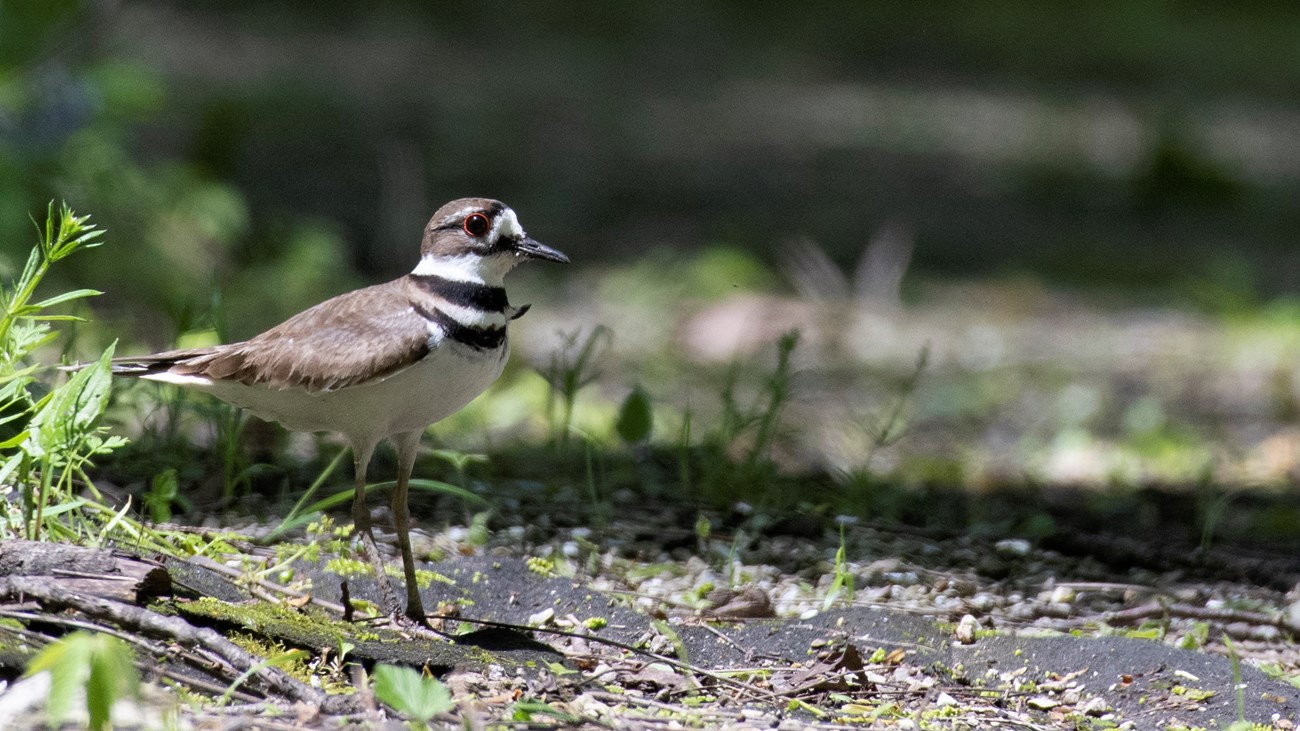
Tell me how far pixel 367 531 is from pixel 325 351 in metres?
0.48

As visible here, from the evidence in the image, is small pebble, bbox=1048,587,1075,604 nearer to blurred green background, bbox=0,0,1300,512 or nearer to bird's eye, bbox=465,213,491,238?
blurred green background, bbox=0,0,1300,512

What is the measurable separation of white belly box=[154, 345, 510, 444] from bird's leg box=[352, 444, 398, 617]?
4 centimetres

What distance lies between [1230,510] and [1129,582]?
1.27m

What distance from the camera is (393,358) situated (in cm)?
A: 328

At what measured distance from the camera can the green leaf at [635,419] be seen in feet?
15.1

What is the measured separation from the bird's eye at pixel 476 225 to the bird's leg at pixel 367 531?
61 centimetres

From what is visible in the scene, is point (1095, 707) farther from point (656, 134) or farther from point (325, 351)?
point (656, 134)

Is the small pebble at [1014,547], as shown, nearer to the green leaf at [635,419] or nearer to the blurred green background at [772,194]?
the blurred green background at [772,194]

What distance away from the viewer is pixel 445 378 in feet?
10.9

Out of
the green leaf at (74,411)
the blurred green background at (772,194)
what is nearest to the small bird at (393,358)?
the green leaf at (74,411)

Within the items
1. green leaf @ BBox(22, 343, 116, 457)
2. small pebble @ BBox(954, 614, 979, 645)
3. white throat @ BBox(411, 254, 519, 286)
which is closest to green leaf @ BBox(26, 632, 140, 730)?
green leaf @ BBox(22, 343, 116, 457)

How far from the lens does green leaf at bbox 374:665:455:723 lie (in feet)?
7.80

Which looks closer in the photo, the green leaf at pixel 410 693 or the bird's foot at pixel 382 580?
the green leaf at pixel 410 693

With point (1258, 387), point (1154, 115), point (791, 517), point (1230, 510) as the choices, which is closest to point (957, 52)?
point (1154, 115)
